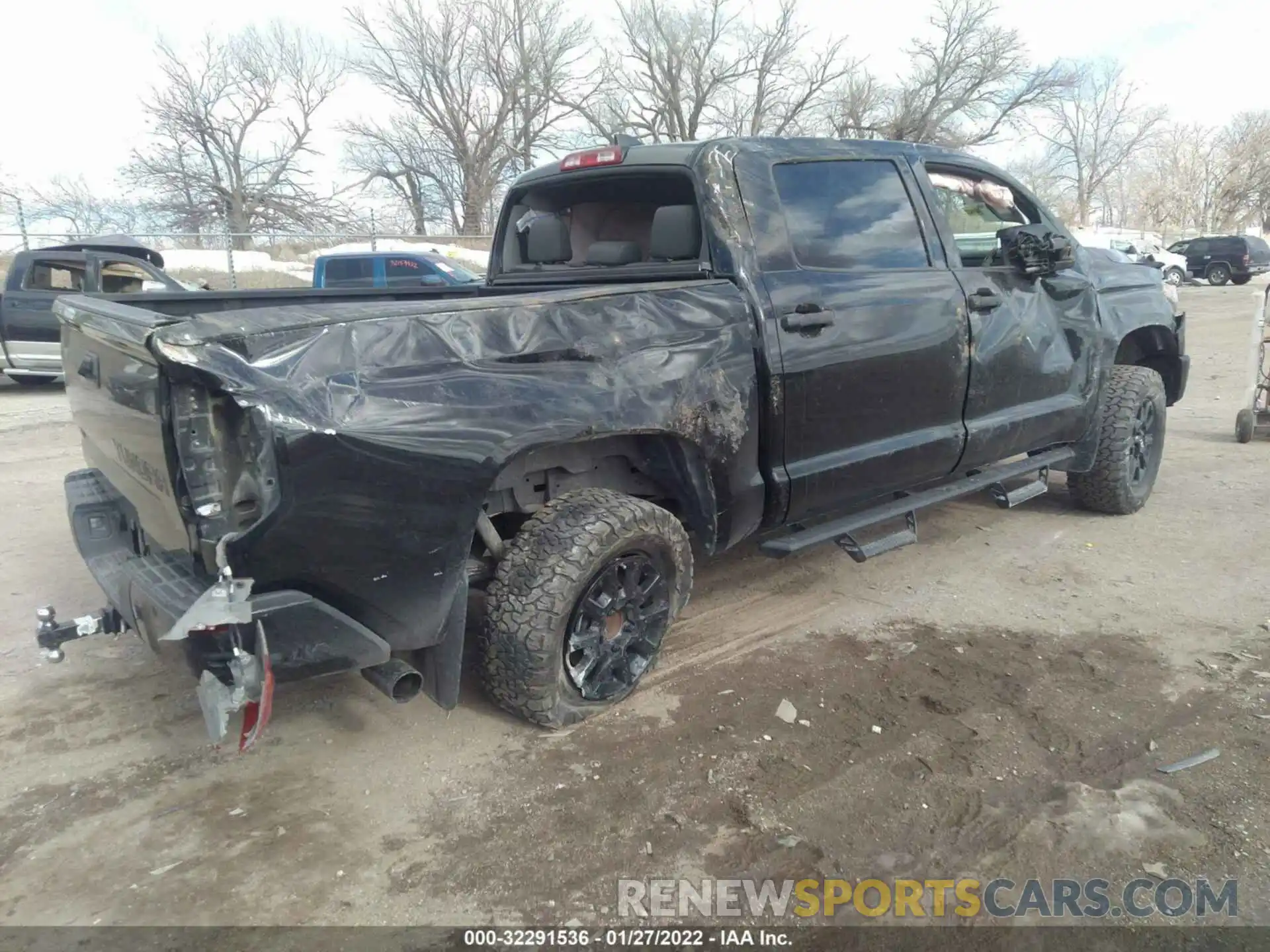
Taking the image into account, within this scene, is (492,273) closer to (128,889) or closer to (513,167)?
(128,889)

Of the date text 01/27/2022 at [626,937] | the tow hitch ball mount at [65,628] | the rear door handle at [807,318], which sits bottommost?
the date text 01/27/2022 at [626,937]

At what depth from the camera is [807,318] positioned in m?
3.59

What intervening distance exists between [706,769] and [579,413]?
122 cm

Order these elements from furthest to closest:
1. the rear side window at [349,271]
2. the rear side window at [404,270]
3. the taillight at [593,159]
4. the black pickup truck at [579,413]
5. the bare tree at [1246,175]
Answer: the bare tree at [1246,175]
the rear side window at [349,271]
the rear side window at [404,270]
the taillight at [593,159]
the black pickup truck at [579,413]

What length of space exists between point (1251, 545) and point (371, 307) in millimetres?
4848

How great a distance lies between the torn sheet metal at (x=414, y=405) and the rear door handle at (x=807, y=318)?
48 cm

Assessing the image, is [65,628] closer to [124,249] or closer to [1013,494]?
[1013,494]

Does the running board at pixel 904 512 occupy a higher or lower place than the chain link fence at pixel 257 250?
lower

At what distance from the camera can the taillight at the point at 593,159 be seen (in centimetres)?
407

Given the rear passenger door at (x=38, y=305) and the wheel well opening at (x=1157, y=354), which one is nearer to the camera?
the wheel well opening at (x=1157, y=354)

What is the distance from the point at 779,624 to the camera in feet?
13.5

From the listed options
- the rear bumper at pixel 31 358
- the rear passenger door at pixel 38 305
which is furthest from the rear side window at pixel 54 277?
the rear bumper at pixel 31 358

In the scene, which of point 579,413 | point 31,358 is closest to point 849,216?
point 579,413

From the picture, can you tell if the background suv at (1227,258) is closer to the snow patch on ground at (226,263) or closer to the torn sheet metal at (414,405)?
the snow patch on ground at (226,263)
